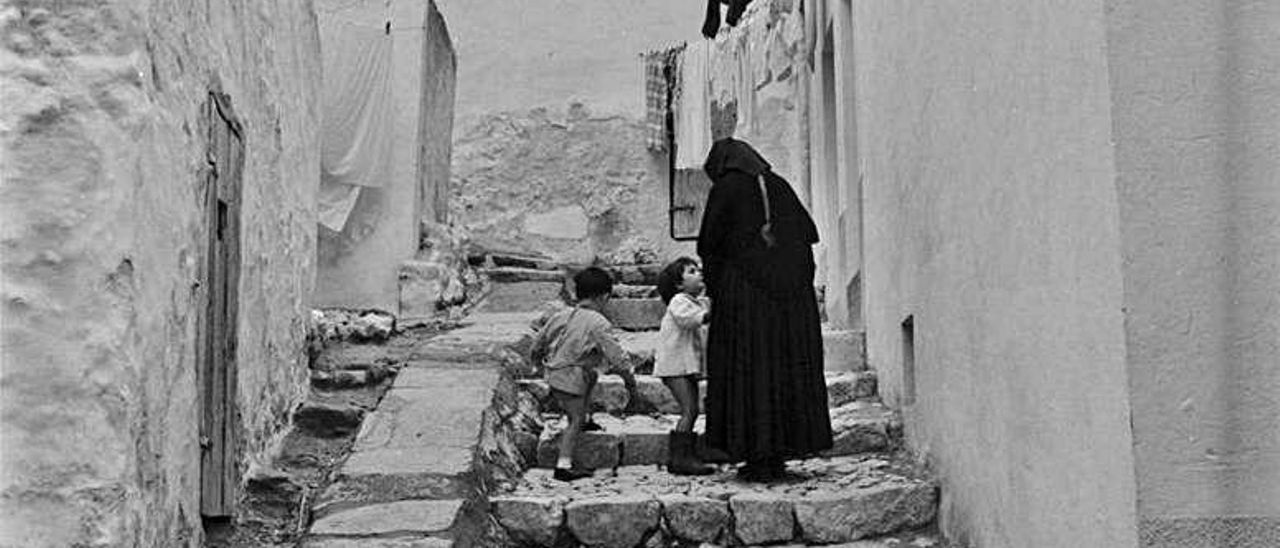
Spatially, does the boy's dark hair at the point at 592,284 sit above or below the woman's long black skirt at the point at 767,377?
above

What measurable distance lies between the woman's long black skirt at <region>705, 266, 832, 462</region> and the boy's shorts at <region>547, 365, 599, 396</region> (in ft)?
1.97

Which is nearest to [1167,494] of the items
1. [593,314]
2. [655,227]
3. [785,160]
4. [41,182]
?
[41,182]

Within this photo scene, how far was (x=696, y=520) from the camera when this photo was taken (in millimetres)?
5277

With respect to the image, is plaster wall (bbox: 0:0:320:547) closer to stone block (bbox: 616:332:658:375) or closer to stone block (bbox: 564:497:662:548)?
stone block (bbox: 564:497:662:548)

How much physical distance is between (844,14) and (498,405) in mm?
3794

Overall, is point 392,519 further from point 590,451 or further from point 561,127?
point 561,127

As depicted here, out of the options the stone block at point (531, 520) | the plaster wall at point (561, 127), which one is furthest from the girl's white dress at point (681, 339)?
the plaster wall at point (561, 127)

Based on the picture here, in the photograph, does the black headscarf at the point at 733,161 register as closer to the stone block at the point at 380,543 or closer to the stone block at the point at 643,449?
the stone block at the point at 643,449

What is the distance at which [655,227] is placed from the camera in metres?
13.2

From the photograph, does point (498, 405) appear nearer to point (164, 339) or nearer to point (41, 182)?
point (164, 339)

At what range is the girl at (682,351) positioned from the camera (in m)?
6.07

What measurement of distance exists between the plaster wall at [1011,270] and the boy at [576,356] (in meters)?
1.35

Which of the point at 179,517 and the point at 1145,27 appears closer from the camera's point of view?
the point at 1145,27

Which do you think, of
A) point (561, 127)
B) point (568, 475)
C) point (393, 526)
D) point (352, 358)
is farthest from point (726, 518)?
point (561, 127)
